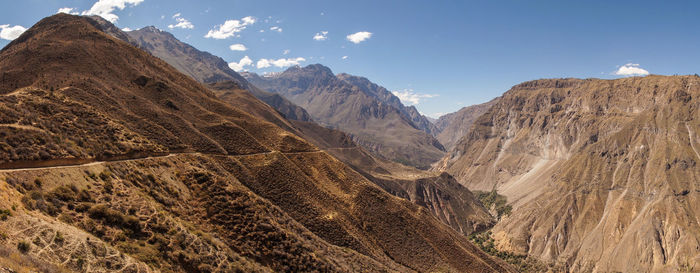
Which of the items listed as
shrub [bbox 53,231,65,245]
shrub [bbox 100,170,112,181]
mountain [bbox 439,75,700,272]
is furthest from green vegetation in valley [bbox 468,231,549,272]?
shrub [bbox 53,231,65,245]

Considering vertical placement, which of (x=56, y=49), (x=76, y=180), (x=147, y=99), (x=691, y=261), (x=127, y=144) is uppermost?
(x=56, y=49)

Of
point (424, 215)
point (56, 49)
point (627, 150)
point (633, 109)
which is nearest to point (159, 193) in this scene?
point (56, 49)

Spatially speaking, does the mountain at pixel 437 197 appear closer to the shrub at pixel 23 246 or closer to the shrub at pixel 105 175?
the shrub at pixel 105 175

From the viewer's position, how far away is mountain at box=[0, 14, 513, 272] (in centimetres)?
2597

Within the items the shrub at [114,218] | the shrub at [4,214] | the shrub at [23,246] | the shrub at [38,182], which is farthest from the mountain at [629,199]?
the shrub at [4,214]

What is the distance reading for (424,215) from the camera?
7712 cm

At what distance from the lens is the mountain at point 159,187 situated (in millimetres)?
25969

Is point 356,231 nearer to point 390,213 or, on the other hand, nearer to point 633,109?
point 390,213

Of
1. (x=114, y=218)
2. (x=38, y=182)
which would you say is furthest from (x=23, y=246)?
(x=38, y=182)

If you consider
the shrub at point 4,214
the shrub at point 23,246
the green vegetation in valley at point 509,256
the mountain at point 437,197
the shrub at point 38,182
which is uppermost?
the shrub at point 38,182

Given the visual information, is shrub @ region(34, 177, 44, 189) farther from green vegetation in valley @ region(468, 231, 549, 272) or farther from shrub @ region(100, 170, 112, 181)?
green vegetation in valley @ region(468, 231, 549, 272)

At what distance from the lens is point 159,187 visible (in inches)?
1502

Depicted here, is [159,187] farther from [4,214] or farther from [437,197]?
[437,197]

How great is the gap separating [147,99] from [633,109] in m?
236
